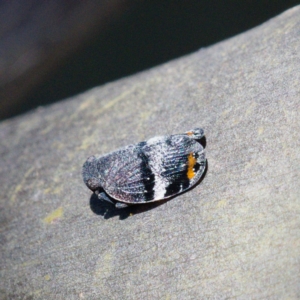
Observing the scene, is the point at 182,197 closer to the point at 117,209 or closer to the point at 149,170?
the point at 149,170

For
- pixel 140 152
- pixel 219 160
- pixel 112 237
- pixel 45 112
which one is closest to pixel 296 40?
pixel 219 160

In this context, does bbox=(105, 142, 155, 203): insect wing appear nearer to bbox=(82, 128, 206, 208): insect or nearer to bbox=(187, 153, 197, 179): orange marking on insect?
bbox=(82, 128, 206, 208): insect

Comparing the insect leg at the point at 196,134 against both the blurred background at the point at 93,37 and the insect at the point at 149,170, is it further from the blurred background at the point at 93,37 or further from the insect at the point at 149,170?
the blurred background at the point at 93,37

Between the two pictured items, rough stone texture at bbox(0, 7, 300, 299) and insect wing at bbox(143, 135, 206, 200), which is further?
insect wing at bbox(143, 135, 206, 200)

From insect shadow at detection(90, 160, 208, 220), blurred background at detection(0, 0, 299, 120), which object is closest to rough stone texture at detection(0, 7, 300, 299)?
insect shadow at detection(90, 160, 208, 220)

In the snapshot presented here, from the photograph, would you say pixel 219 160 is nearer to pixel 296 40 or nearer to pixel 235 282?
pixel 235 282

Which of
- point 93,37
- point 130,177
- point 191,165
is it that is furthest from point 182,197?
point 93,37
